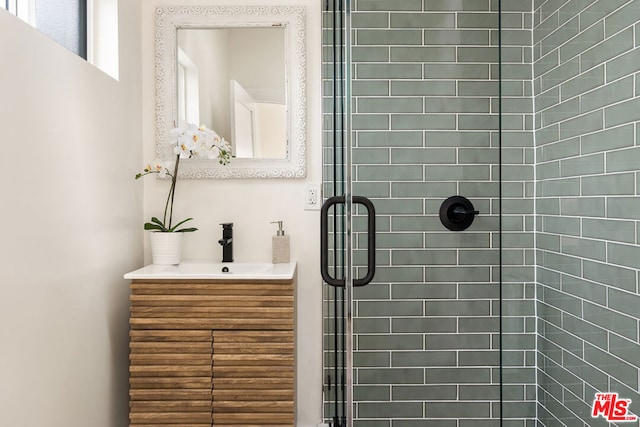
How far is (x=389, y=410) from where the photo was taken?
1046 millimetres

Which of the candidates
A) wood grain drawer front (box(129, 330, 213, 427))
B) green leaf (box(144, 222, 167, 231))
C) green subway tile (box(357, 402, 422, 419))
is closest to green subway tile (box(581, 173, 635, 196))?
green subway tile (box(357, 402, 422, 419))

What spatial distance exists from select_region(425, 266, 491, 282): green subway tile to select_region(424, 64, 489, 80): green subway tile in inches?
13.7

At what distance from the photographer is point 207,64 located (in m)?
2.27

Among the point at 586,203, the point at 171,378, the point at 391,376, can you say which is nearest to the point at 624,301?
the point at 586,203

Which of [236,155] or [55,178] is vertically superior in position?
[236,155]

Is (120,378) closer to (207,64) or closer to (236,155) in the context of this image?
(236,155)

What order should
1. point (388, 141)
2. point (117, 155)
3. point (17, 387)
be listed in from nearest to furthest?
point (388, 141)
point (17, 387)
point (117, 155)

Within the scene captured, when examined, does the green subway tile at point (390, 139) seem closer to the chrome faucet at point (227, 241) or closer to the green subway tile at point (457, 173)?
the green subway tile at point (457, 173)

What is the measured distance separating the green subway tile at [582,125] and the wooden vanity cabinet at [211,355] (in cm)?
132

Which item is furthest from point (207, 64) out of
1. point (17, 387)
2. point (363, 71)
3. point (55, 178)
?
point (17, 387)

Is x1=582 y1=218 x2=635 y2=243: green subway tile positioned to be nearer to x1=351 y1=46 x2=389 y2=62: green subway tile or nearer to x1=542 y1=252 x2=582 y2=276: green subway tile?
x1=542 y1=252 x2=582 y2=276: green subway tile

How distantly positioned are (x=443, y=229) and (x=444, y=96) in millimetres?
257

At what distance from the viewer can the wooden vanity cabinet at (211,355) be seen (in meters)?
1.83

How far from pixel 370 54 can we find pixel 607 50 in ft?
1.76
